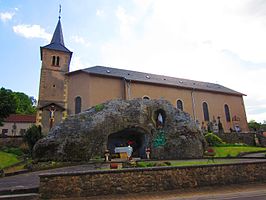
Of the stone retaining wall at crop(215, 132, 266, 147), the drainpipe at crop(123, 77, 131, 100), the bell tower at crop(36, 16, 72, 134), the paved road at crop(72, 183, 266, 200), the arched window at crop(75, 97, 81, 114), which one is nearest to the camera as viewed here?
the paved road at crop(72, 183, 266, 200)

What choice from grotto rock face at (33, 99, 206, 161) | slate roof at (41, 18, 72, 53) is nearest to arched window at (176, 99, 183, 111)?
grotto rock face at (33, 99, 206, 161)

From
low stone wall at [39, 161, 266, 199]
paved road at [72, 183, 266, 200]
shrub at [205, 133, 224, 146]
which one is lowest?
paved road at [72, 183, 266, 200]

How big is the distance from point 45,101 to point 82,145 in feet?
47.0

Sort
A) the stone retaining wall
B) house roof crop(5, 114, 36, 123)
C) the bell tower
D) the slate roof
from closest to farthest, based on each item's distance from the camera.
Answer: the bell tower, the stone retaining wall, the slate roof, house roof crop(5, 114, 36, 123)

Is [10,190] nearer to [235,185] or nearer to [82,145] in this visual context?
[82,145]

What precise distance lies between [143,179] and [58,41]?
94.4 feet

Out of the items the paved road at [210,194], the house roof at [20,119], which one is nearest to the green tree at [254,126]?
the paved road at [210,194]

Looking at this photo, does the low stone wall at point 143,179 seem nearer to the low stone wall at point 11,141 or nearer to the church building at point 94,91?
the church building at point 94,91

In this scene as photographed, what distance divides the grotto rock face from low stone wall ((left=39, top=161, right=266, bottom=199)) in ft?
24.2

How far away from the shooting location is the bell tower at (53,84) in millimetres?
25078

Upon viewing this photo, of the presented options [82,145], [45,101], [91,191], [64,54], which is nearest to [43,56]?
[64,54]

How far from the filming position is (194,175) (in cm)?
887

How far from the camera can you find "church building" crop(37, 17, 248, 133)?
26.2 meters

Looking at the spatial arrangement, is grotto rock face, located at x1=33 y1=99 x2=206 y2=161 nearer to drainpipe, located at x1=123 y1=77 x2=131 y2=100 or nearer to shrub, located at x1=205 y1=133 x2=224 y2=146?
shrub, located at x1=205 y1=133 x2=224 y2=146
